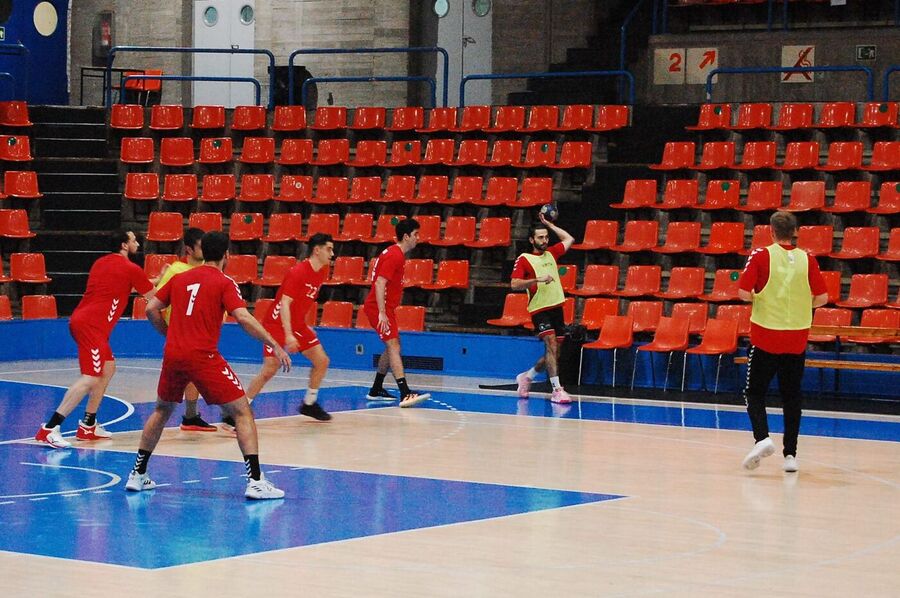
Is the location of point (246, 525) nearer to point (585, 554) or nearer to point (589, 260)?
point (585, 554)

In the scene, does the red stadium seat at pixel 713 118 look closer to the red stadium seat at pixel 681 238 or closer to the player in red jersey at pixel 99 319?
the red stadium seat at pixel 681 238

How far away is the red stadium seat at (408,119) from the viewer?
72.9 ft

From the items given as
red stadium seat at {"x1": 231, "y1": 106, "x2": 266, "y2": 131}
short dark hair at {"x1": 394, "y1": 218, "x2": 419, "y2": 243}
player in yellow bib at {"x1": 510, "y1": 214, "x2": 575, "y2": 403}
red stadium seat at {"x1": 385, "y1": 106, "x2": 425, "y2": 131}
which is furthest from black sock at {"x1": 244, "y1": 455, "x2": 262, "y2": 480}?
red stadium seat at {"x1": 231, "y1": 106, "x2": 266, "y2": 131}

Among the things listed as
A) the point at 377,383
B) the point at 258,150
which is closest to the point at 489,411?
the point at 377,383

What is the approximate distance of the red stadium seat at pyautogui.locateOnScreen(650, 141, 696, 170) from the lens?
65.4 ft

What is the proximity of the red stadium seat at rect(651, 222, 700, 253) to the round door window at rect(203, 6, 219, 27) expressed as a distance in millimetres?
12265

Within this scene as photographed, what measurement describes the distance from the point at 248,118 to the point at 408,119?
267 cm

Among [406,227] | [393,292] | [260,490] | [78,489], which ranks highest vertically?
[406,227]

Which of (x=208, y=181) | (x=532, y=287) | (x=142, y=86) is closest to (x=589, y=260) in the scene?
(x=532, y=287)

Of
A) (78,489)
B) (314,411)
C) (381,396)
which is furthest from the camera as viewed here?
(381,396)

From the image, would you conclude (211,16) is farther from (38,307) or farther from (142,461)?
(142,461)

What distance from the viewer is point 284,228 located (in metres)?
21.3

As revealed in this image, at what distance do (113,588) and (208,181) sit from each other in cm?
1577

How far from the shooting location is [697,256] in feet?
61.8
